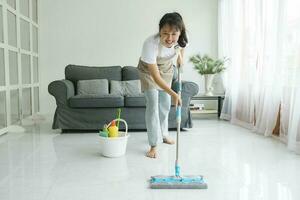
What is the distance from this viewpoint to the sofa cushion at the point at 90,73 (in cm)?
422

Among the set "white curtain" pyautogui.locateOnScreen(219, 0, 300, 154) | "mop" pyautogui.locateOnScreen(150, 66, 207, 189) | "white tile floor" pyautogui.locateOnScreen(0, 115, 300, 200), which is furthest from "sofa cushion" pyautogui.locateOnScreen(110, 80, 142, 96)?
"mop" pyautogui.locateOnScreen(150, 66, 207, 189)

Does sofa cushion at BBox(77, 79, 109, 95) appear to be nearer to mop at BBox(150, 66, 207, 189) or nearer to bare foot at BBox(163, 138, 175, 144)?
bare foot at BBox(163, 138, 175, 144)

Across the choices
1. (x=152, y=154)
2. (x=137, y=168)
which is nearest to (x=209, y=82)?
(x=152, y=154)

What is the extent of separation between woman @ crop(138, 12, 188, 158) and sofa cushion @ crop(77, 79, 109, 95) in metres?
1.37

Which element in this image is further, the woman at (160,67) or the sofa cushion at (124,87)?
the sofa cushion at (124,87)

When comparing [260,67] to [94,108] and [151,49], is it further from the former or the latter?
[94,108]

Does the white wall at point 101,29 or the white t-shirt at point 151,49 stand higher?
the white wall at point 101,29

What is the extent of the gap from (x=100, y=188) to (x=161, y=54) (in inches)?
45.2

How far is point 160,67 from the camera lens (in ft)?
8.61

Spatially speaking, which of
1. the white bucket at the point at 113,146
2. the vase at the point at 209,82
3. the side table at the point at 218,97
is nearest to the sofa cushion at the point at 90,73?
the side table at the point at 218,97

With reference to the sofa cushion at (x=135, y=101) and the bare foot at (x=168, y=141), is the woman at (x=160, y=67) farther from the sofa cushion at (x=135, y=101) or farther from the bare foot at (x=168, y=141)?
the sofa cushion at (x=135, y=101)

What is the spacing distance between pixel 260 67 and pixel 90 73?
224cm

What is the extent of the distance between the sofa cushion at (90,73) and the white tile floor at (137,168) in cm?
108

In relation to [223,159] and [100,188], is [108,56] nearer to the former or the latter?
[223,159]
